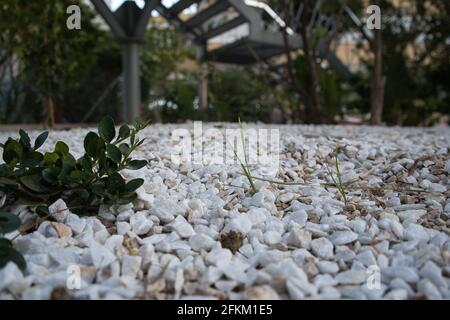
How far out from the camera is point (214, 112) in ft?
17.3

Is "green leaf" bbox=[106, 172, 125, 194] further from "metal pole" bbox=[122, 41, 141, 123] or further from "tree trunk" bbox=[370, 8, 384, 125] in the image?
"tree trunk" bbox=[370, 8, 384, 125]

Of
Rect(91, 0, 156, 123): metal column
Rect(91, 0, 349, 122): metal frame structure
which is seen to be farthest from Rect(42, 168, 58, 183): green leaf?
Rect(91, 0, 349, 122): metal frame structure

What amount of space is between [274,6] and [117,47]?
2.19 m

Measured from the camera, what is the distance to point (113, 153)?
4.10 ft

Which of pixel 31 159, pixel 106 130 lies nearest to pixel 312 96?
pixel 106 130

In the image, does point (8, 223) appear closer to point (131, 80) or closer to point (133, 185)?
point (133, 185)

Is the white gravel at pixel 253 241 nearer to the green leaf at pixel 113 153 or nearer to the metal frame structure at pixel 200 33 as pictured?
the green leaf at pixel 113 153

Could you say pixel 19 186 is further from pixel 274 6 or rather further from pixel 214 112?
pixel 274 6

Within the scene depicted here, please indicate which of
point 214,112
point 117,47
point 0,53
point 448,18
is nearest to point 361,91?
point 448,18

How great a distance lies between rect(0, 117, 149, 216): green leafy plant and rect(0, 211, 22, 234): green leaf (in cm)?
16

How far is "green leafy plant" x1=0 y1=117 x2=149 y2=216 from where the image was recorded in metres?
1.20

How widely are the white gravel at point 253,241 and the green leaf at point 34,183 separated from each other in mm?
64

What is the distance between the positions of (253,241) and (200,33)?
5.02m

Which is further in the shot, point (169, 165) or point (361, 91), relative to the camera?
point (361, 91)
